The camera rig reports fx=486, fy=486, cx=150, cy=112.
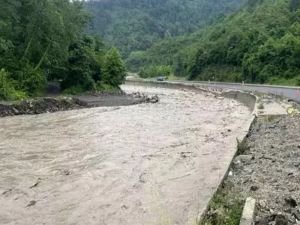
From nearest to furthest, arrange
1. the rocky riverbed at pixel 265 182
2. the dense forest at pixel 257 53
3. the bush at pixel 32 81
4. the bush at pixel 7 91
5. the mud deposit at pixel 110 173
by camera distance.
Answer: the rocky riverbed at pixel 265 182
the mud deposit at pixel 110 173
the bush at pixel 7 91
the bush at pixel 32 81
the dense forest at pixel 257 53

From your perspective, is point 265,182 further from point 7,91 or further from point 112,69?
point 112,69

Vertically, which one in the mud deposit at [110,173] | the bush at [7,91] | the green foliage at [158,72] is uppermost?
the mud deposit at [110,173]

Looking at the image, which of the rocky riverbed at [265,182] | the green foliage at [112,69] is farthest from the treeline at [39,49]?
the rocky riverbed at [265,182]

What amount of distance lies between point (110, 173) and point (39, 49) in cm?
4568

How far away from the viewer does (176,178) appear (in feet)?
45.5

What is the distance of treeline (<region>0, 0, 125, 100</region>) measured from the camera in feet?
174

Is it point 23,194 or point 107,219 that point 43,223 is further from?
point 23,194

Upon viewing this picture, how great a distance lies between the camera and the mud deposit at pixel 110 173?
34.7 feet

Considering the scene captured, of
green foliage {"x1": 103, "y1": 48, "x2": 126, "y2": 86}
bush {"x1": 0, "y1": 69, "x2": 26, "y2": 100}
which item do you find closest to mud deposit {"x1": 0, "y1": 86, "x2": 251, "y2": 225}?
bush {"x1": 0, "y1": 69, "x2": 26, "y2": 100}

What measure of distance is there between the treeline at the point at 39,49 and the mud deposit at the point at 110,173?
26176 mm

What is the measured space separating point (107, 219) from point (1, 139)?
48.2ft

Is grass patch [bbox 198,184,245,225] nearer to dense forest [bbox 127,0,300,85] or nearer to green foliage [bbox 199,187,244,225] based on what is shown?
green foliage [bbox 199,187,244,225]

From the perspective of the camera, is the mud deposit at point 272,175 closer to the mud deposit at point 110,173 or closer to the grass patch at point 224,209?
the grass patch at point 224,209

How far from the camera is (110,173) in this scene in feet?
48.3
